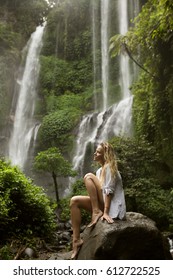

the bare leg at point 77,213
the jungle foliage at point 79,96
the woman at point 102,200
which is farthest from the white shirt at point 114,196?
the jungle foliage at point 79,96

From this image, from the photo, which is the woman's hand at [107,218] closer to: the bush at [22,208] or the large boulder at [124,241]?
the large boulder at [124,241]

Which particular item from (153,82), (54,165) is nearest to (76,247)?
(54,165)

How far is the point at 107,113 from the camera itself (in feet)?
31.3

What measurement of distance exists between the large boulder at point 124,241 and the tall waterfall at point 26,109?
6090mm

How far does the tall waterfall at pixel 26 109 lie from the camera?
9594mm

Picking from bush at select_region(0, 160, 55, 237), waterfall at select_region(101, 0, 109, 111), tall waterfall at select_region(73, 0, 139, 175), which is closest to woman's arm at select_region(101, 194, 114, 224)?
bush at select_region(0, 160, 55, 237)

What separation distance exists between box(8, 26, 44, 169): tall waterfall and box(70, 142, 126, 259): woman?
5.98 m

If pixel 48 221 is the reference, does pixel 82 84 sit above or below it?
above

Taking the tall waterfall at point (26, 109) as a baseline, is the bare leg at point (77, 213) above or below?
below

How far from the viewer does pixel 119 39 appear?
745cm

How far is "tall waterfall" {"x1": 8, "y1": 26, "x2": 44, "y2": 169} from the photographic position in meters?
Answer: 9.59
